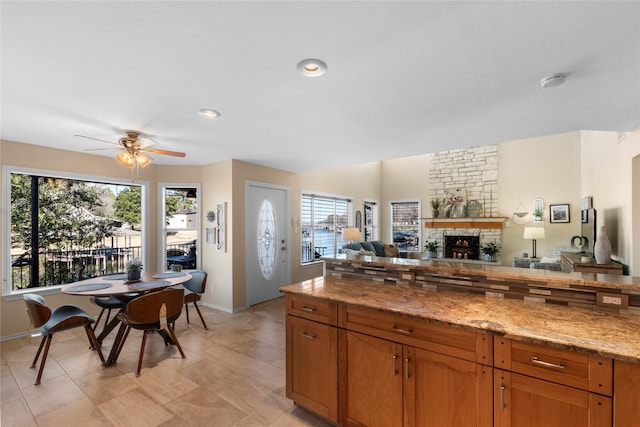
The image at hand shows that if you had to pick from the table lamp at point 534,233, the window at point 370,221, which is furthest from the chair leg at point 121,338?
the table lamp at point 534,233

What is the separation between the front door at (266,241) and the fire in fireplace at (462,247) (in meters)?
4.32

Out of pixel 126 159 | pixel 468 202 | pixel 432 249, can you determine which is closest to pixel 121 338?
pixel 126 159

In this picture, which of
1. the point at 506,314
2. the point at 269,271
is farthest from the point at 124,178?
the point at 506,314

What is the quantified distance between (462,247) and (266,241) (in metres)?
4.96

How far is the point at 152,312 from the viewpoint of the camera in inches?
107

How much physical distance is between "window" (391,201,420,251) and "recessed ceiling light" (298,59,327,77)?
677 cm

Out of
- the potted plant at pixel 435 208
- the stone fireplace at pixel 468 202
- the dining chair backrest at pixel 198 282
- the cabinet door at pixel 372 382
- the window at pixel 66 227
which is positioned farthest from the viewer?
the potted plant at pixel 435 208

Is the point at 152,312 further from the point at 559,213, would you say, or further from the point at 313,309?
the point at 559,213

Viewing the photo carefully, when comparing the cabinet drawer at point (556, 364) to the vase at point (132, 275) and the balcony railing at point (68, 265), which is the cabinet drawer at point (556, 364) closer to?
the vase at point (132, 275)

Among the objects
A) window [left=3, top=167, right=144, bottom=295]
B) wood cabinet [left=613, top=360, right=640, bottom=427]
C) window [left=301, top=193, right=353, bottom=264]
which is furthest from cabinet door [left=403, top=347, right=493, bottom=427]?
window [left=3, top=167, right=144, bottom=295]

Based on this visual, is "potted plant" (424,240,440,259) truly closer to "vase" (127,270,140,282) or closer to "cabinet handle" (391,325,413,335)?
"cabinet handle" (391,325,413,335)

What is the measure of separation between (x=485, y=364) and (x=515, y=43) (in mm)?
1694

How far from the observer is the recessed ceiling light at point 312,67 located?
1.74 m

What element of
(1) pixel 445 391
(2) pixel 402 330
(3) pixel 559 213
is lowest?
(1) pixel 445 391
